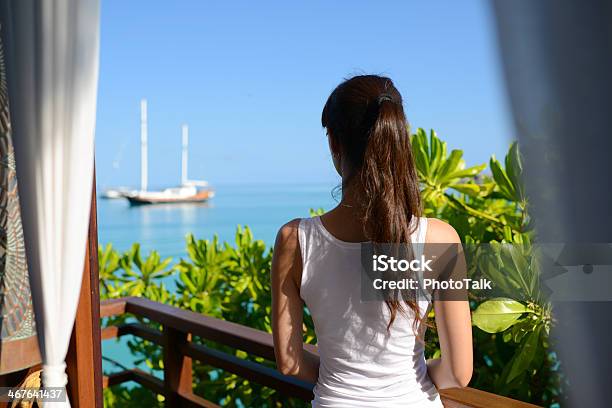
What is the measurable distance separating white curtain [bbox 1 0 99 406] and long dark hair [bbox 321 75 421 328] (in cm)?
63

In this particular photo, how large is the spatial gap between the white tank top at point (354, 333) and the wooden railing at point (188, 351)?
0.38m

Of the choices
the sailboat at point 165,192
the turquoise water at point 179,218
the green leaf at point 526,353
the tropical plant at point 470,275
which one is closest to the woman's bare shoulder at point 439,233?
the tropical plant at point 470,275

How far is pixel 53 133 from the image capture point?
132cm

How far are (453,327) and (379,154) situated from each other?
35 cm

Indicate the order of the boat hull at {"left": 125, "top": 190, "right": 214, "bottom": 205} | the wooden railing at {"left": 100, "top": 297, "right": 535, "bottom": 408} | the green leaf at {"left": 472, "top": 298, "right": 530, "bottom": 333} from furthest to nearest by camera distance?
the boat hull at {"left": 125, "top": 190, "right": 214, "bottom": 205}, the wooden railing at {"left": 100, "top": 297, "right": 535, "bottom": 408}, the green leaf at {"left": 472, "top": 298, "right": 530, "bottom": 333}

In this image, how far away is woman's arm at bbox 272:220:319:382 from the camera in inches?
43.0

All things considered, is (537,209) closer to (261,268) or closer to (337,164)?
(337,164)

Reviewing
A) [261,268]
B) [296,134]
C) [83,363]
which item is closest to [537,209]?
[83,363]

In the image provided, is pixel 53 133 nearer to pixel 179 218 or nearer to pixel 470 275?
pixel 470 275

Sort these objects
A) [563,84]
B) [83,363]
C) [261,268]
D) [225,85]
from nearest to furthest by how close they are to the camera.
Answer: [563,84]
[83,363]
[261,268]
[225,85]

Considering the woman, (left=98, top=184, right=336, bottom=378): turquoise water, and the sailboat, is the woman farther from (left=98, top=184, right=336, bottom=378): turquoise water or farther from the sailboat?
the sailboat

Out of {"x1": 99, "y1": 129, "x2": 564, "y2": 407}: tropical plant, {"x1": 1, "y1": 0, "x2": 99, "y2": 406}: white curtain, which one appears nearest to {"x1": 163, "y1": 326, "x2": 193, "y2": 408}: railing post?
{"x1": 99, "y1": 129, "x2": 564, "y2": 407}: tropical plant

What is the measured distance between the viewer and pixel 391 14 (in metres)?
45.8

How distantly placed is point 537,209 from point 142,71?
48.1 metres
